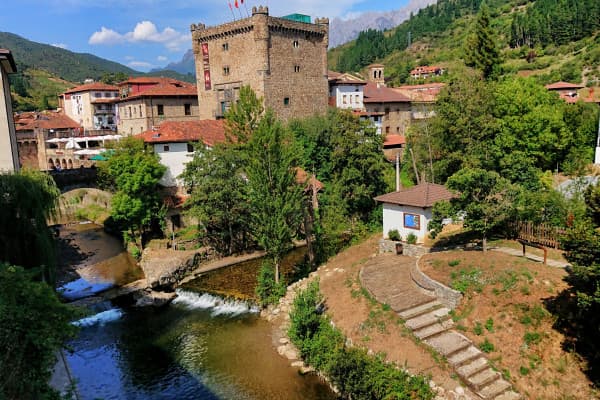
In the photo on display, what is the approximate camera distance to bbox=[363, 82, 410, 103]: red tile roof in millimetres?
53344

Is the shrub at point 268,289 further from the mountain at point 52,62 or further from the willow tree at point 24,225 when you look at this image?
the mountain at point 52,62

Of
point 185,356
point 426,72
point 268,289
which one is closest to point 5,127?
point 185,356

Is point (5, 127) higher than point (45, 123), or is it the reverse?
point (45, 123)

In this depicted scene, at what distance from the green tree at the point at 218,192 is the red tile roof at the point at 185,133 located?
3574 mm

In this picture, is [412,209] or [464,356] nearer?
[464,356]

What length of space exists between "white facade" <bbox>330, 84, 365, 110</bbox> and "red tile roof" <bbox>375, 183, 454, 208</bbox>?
24852 mm

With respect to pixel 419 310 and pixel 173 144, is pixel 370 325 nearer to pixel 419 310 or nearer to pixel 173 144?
pixel 419 310

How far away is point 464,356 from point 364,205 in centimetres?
1993

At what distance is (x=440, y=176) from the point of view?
3584 centimetres

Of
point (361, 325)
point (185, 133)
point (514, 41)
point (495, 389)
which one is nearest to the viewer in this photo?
point (495, 389)

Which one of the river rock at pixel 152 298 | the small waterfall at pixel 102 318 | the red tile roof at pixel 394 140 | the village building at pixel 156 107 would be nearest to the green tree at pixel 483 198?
the river rock at pixel 152 298

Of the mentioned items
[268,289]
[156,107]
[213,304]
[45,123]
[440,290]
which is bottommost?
[213,304]

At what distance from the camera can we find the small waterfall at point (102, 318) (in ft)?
75.8

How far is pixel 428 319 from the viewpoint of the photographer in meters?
17.8
